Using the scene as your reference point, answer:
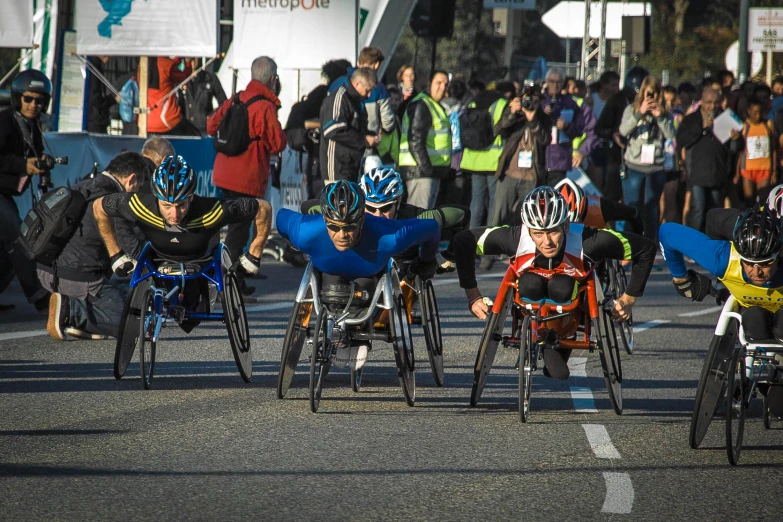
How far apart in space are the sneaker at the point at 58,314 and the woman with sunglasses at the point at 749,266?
17.7 ft

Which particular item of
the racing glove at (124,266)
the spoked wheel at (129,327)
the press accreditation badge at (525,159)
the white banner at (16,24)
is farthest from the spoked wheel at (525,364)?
the white banner at (16,24)

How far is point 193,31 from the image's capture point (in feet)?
60.7

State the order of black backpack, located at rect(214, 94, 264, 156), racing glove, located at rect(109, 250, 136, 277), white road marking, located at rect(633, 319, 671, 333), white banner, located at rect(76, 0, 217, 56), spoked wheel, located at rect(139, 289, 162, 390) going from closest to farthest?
spoked wheel, located at rect(139, 289, 162, 390)
racing glove, located at rect(109, 250, 136, 277)
white road marking, located at rect(633, 319, 671, 333)
black backpack, located at rect(214, 94, 264, 156)
white banner, located at rect(76, 0, 217, 56)

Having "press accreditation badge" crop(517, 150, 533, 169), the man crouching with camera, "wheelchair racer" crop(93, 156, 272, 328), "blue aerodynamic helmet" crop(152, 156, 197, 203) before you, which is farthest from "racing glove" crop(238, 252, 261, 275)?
"press accreditation badge" crop(517, 150, 533, 169)

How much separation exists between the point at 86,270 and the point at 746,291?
5942 mm

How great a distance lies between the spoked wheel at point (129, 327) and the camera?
9.34 meters

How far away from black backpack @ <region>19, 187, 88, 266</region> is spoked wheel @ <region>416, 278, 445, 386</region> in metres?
3.05

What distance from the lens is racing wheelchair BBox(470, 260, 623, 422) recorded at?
27.9 ft

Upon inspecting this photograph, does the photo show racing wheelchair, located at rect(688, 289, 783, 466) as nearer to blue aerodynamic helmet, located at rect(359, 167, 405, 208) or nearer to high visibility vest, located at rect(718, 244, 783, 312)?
high visibility vest, located at rect(718, 244, 783, 312)

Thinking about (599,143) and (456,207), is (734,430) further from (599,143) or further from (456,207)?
(599,143)

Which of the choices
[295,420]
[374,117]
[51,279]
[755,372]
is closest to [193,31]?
[374,117]

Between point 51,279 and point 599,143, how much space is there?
10070 millimetres

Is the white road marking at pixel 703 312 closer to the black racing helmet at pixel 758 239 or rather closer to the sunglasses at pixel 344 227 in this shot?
the sunglasses at pixel 344 227

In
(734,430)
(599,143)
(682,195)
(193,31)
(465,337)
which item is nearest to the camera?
(734,430)
